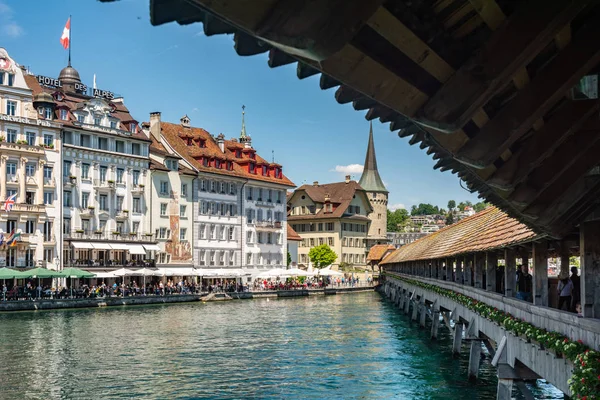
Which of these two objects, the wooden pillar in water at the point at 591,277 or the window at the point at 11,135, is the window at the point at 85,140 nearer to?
the window at the point at 11,135

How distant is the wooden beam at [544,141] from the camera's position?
7863mm

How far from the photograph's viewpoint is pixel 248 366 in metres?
26.7

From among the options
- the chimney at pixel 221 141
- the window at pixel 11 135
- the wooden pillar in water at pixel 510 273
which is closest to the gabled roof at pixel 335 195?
the chimney at pixel 221 141

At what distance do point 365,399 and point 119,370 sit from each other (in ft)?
28.2

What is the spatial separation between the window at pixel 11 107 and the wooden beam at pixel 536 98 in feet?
188

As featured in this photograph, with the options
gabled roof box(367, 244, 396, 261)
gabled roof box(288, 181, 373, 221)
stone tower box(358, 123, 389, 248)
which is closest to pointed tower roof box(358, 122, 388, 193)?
stone tower box(358, 123, 389, 248)

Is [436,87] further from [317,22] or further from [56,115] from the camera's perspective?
[56,115]

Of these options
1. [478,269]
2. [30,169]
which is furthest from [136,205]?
[478,269]

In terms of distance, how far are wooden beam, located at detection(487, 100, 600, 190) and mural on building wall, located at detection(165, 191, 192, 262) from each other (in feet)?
215

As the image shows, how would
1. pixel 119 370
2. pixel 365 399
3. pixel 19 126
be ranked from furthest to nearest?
pixel 19 126
pixel 119 370
pixel 365 399

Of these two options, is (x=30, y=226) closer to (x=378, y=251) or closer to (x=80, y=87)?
(x=80, y=87)

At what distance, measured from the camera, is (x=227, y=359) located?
93.1ft

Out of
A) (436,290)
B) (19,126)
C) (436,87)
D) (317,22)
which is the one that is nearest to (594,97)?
(436,87)

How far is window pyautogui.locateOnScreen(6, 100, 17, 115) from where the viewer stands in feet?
194
